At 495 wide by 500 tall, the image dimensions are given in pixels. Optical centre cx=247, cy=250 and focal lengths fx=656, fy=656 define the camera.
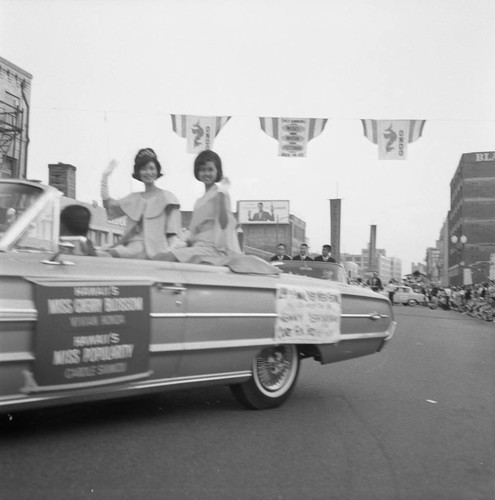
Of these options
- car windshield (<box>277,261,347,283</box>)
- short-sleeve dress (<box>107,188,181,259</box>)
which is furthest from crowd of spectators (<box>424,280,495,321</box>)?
short-sleeve dress (<box>107,188,181,259</box>)

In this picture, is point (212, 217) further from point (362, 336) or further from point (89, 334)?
point (89, 334)

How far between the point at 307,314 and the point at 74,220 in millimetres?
1983

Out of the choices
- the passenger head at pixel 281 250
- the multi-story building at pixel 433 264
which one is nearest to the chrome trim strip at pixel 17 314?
the passenger head at pixel 281 250

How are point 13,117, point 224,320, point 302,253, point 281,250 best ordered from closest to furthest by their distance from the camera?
1. point 224,320
2. point 302,253
3. point 281,250
4. point 13,117

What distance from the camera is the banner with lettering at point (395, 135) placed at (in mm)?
13906

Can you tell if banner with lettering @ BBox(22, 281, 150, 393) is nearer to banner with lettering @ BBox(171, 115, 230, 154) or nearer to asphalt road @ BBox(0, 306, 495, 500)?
asphalt road @ BBox(0, 306, 495, 500)

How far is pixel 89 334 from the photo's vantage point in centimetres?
365

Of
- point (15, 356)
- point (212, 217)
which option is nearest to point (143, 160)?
point (212, 217)

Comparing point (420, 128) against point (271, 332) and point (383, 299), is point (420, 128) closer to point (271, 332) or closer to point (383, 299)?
point (383, 299)

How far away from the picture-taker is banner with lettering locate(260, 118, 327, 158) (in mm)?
13453

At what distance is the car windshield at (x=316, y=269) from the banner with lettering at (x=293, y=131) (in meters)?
4.01

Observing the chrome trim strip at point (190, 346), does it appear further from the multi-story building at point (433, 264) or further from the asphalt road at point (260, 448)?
the multi-story building at point (433, 264)

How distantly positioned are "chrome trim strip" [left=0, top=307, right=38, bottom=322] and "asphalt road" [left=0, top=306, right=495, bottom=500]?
2.46 ft

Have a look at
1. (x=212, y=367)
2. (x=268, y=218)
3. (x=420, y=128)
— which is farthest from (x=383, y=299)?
(x=268, y=218)
